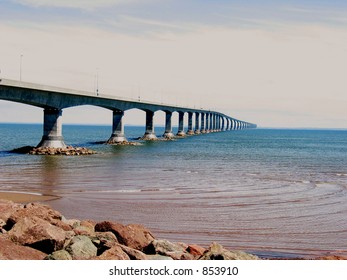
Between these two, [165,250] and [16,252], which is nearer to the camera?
[16,252]

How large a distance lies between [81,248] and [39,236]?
3.88 feet

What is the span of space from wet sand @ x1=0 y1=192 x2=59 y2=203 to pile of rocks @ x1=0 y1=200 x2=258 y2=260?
11.1 meters

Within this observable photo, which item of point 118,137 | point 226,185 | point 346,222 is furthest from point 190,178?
point 118,137

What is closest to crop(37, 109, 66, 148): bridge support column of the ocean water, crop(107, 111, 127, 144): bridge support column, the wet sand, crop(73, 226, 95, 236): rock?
the ocean water

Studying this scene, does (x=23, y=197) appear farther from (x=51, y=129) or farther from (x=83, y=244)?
(x=51, y=129)

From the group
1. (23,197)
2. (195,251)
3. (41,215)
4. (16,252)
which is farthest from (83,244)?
(23,197)

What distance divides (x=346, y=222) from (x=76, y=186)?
15501 mm

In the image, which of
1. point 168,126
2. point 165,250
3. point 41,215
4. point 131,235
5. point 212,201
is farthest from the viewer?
point 168,126

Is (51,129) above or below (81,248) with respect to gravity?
above

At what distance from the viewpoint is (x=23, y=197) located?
87.0ft

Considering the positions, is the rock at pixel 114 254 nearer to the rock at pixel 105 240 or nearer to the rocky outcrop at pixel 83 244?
the rocky outcrop at pixel 83 244

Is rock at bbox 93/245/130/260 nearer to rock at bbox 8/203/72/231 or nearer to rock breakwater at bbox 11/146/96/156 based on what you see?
rock at bbox 8/203/72/231

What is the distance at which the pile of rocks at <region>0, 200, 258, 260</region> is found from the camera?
1152 cm

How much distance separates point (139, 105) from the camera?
100875 mm
